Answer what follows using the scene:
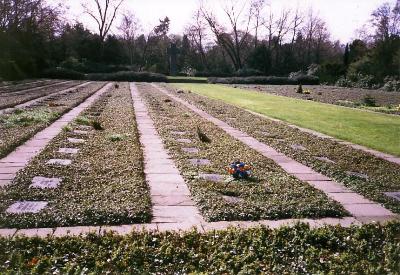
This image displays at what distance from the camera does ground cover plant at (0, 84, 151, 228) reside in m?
3.78

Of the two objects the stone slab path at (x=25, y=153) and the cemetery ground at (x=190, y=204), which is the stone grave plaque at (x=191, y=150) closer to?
the cemetery ground at (x=190, y=204)

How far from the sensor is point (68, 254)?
3.03 m

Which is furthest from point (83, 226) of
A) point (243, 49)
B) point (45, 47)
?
point (243, 49)

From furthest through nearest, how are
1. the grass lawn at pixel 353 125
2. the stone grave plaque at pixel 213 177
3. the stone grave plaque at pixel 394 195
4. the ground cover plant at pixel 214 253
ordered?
the grass lawn at pixel 353 125 → the stone grave plaque at pixel 213 177 → the stone grave plaque at pixel 394 195 → the ground cover plant at pixel 214 253

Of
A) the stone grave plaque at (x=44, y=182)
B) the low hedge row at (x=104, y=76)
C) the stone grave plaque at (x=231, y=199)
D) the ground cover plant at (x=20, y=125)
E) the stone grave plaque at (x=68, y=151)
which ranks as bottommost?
the stone grave plaque at (x=231, y=199)

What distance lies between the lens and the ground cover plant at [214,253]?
2.90m

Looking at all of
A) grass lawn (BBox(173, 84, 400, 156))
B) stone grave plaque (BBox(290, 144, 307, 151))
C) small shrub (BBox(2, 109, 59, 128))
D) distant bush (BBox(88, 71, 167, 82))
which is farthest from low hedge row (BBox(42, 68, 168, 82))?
stone grave plaque (BBox(290, 144, 307, 151))

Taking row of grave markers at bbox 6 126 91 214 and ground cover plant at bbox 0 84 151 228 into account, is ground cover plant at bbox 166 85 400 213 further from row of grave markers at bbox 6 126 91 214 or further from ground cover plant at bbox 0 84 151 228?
row of grave markers at bbox 6 126 91 214

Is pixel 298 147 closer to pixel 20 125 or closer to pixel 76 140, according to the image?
pixel 76 140

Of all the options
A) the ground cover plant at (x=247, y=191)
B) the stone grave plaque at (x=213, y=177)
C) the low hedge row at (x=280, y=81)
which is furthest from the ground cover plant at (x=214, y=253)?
the low hedge row at (x=280, y=81)

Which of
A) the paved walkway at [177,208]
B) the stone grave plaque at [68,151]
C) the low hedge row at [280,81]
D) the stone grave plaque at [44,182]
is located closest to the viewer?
Answer: the paved walkway at [177,208]

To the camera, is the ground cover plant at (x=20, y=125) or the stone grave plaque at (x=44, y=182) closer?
the stone grave plaque at (x=44, y=182)

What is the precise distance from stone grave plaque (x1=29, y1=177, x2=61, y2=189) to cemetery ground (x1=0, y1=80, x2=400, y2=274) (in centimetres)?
3

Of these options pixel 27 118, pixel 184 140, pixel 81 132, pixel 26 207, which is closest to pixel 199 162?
pixel 184 140
